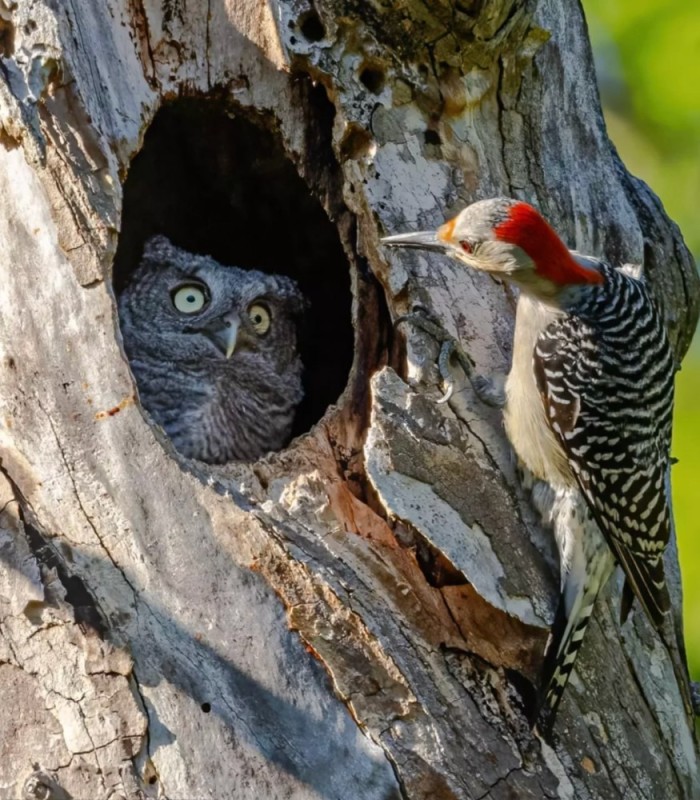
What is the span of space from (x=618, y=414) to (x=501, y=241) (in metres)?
0.69

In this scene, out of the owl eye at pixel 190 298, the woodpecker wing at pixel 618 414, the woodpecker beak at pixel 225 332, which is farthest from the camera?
the owl eye at pixel 190 298

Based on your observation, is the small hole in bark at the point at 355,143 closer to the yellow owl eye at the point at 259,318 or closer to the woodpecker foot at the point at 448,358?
the woodpecker foot at the point at 448,358

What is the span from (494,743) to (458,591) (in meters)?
0.42

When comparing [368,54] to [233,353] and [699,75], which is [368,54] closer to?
[233,353]

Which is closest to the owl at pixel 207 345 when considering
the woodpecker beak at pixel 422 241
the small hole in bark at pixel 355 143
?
the small hole in bark at pixel 355 143

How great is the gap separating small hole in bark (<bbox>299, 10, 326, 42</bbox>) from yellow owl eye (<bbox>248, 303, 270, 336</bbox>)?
164cm

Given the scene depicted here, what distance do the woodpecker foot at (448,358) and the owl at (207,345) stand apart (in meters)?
1.59

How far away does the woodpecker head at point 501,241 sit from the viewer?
11.0 ft

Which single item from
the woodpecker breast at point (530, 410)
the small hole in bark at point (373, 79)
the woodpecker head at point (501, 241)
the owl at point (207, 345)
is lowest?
the owl at point (207, 345)

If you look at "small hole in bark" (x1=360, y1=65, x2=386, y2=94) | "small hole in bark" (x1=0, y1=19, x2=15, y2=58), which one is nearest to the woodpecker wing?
"small hole in bark" (x1=360, y1=65, x2=386, y2=94)

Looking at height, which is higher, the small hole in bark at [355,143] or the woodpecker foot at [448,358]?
the small hole in bark at [355,143]

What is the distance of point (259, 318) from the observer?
517 cm

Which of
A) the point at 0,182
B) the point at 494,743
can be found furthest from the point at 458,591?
the point at 0,182

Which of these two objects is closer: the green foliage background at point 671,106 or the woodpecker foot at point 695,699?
the woodpecker foot at point 695,699
